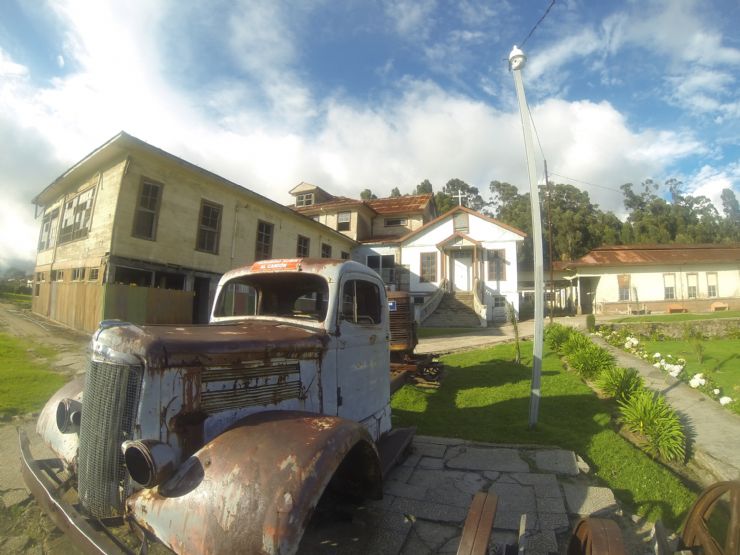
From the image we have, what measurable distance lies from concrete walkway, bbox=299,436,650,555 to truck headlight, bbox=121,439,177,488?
4.41ft

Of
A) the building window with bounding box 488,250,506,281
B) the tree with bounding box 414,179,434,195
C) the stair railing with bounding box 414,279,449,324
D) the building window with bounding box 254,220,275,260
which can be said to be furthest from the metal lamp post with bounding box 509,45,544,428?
the tree with bounding box 414,179,434,195

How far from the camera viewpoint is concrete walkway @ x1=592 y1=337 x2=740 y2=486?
160 inches

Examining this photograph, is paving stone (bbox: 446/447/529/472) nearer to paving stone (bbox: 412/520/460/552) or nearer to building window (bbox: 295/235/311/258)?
paving stone (bbox: 412/520/460/552)

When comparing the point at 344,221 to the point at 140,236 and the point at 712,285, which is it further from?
the point at 712,285

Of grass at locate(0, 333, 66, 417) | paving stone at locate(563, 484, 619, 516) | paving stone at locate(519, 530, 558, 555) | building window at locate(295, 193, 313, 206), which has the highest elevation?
building window at locate(295, 193, 313, 206)

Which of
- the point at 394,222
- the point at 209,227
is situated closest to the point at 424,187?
the point at 394,222

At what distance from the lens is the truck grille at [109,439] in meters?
2.16

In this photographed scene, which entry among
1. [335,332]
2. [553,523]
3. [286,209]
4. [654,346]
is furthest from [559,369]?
[286,209]

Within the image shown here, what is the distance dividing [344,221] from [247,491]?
84.0 ft

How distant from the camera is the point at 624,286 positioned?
26438 millimetres

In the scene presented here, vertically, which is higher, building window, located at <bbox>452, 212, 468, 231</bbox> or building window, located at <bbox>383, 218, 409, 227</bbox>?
building window, located at <bbox>383, 218, 409, 227</bbox>

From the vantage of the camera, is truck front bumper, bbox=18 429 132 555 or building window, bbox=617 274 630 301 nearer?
truck front bumper, bbox=18 429 132 555

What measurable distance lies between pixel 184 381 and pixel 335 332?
1.29 meters

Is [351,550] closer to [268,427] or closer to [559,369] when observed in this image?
[268,427]
